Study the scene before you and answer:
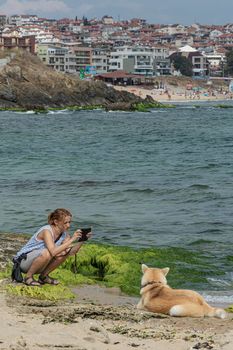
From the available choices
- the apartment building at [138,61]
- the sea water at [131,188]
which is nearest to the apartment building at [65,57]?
the apartment building at [138,61]

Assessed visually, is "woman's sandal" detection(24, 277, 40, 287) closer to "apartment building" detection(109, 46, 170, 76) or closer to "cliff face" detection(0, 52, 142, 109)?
"cliff face" detection(0, 52, 142, 109)

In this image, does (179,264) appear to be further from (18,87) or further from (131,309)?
(18,87)

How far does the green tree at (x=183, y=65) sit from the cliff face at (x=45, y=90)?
3228 inches

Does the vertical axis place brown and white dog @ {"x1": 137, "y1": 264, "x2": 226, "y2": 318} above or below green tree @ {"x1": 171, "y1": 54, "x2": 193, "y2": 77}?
below

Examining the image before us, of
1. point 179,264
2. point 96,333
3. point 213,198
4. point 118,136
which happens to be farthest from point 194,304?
point 118,136

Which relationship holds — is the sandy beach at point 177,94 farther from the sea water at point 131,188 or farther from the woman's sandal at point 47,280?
the woman's sandal at point 47,280

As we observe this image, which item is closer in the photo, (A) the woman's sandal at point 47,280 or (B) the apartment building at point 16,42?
(A) the woman's sandal at point 47,280

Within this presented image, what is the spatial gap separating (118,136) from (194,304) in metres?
42.8

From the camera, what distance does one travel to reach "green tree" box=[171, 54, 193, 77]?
605ft

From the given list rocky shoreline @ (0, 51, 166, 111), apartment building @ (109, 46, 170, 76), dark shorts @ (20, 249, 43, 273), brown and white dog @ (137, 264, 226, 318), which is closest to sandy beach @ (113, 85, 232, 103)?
apartment building @ (109, 46, 170, 76)

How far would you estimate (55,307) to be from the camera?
8.31m

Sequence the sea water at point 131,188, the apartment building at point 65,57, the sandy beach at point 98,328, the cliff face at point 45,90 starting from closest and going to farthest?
the sandy beach at point 98,328
the sea water at point 131,188
the cliff face at point 45,90
the apartment building at point 65,57

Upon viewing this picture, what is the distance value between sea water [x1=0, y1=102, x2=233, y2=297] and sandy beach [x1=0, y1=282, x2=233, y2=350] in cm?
317

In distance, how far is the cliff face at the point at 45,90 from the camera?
9088 cm
